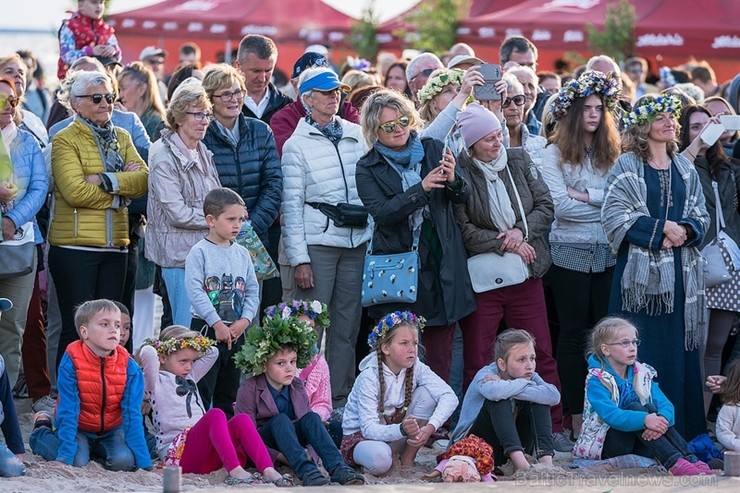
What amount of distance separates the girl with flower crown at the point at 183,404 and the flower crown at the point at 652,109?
9.21ft

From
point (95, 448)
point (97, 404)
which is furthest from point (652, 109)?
point (95, 448)

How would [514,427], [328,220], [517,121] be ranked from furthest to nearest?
[517,121]
[328,220]
[514,427]

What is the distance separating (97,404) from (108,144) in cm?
186

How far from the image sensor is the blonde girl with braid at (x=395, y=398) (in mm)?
7180

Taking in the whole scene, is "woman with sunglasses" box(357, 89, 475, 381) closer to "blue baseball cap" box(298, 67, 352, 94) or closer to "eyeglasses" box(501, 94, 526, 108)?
"blue baseball cap" box(298, 67, 352, 94)

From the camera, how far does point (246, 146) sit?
8.20 meters

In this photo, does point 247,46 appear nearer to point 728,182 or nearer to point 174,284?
point 174,284

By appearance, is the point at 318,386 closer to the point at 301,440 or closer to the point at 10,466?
the point at 301,440

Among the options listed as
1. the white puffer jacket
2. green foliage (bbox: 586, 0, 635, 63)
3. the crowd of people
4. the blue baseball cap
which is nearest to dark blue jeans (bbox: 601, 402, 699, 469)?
the crowd of people

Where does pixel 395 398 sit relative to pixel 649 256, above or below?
below

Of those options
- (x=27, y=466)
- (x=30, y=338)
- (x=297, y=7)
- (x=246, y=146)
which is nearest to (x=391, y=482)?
(x=27, y=466)

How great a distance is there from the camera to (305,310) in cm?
754

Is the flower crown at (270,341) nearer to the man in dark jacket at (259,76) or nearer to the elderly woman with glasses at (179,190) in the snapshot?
the elderly woman with glasses at (179,190)

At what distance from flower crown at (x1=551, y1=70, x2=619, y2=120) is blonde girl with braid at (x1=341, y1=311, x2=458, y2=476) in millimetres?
1857
